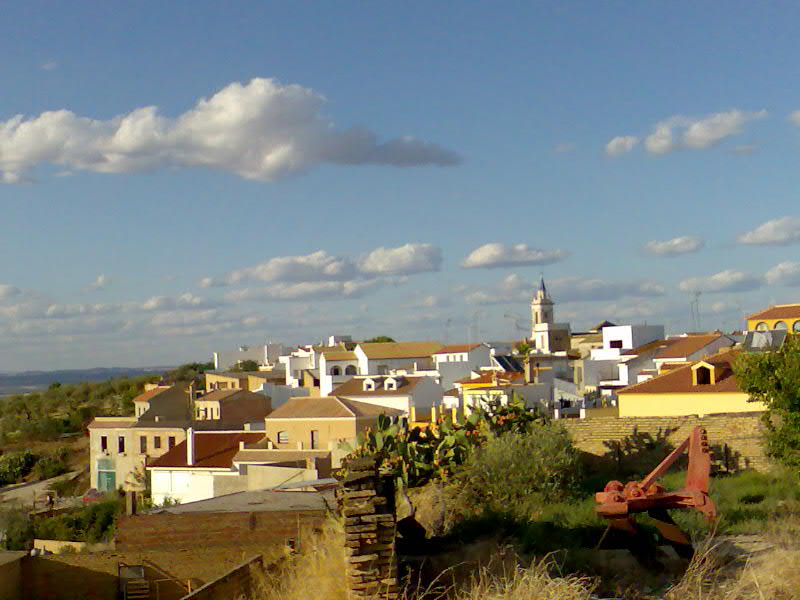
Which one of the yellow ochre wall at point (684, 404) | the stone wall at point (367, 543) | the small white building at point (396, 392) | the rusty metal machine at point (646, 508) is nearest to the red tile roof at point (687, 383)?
the yellow ochre wall at point (684, 404)

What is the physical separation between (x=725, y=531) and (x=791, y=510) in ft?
6.40

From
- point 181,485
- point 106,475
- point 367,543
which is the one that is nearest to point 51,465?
point 106,475

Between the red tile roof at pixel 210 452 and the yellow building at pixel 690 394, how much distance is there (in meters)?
17.6

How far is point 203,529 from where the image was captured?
17.8 m

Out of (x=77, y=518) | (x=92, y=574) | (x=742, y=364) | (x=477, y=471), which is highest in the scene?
(x=742, y=364)

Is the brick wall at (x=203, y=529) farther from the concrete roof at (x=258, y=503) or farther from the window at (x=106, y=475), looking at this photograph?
the window at (x=106, y=475)

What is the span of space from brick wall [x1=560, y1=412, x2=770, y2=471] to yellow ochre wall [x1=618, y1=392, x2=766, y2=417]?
4.44 meters

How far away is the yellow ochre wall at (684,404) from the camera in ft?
84.6

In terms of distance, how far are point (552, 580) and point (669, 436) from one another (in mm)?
13096

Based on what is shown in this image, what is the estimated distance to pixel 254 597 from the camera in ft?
41.5

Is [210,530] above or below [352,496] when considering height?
below

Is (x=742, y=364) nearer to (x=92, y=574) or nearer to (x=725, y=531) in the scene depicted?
(x=725, y=531)

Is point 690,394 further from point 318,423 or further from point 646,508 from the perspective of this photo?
point 318,423

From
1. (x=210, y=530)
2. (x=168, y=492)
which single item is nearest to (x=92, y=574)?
(x=210, y=530)
